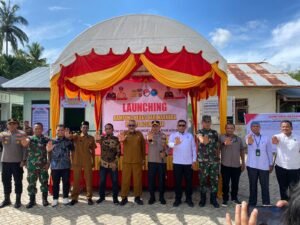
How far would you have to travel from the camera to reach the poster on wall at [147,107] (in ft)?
25.9

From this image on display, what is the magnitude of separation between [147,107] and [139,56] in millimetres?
1987

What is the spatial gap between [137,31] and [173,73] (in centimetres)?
115

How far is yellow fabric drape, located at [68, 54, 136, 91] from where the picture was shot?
624 centimetres

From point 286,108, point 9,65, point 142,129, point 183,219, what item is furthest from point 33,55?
point 183,219

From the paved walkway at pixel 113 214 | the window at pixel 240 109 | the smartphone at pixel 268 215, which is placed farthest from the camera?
the window at pixel 240 109

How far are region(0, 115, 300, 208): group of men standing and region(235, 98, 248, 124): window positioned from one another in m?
8.42

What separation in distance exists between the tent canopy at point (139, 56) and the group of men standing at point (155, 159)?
0.73m

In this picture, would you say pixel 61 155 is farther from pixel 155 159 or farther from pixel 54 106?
pixel 155 159

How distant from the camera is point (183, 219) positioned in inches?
201

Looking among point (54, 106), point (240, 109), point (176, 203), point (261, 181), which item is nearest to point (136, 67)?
point (54, 106)

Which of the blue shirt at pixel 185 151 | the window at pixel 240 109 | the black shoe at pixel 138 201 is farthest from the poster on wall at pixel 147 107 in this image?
the window at pixel 240 109

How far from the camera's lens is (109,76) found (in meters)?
6.30

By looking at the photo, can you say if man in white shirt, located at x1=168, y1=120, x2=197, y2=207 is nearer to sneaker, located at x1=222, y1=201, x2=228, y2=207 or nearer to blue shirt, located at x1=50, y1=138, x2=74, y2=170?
sneaker, located at x1=222, y1=201, x2=228, y2=207

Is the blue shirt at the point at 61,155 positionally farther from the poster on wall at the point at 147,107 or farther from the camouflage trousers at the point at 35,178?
the poster on wall at the point at 147,107
